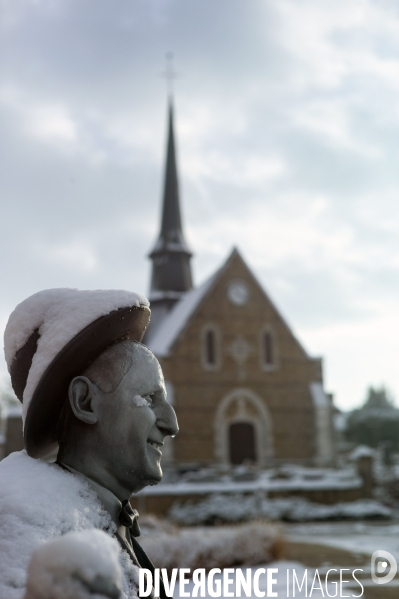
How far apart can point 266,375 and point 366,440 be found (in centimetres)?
1992

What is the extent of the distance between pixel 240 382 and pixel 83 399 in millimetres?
30788

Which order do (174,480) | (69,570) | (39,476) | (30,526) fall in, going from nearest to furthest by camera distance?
(69,570) < (30,526) < (39,476) < (174,480)

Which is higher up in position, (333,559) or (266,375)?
(266,375)

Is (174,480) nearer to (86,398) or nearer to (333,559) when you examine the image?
(333,559)

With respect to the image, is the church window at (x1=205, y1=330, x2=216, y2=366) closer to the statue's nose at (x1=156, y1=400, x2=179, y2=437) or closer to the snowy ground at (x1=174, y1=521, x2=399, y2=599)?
the snowy ground at (x1=174, y1=521, x2=399, y2=599)

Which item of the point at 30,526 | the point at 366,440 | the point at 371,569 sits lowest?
the point at 371,569

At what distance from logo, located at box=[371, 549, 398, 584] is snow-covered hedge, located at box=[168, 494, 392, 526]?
10700 mm

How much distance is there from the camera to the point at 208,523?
23.3 metres

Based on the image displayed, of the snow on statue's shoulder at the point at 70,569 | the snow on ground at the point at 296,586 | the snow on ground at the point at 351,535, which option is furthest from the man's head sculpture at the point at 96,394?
the snow on ground at the point at 351,535

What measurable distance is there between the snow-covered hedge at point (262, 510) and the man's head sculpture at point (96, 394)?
73.3 ft

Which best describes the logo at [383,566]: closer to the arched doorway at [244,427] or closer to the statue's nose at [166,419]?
the statue's nose at [166,419]

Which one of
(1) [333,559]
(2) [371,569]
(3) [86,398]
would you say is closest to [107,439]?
(3) [86,398]

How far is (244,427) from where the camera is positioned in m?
31.9

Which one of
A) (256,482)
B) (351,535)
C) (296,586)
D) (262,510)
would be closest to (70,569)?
(296,586)
